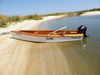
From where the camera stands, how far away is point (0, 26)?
12.2m

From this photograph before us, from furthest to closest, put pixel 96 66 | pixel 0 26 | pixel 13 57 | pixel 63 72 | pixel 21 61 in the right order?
pixel 0 26, pixel 13 57, pixel 21 61, pixel 96 66, pixel 63 72

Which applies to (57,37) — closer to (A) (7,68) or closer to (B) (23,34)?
(B) (23,34)

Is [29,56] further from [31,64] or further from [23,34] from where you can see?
[23,34]

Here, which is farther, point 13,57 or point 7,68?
point 13,57

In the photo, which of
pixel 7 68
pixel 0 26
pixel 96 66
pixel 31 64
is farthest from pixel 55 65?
pixel 0 26

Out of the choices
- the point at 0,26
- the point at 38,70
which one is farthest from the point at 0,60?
the point at 0,26

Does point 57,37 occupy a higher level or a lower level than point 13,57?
higher

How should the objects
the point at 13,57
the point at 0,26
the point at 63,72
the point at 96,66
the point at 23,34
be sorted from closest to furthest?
the point at 63,72
the point at 96,66
the point at 13,57
the point at 23,34
the point at 0,26

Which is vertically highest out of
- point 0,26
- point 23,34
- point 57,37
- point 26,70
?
point 0,26

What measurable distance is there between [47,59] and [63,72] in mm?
1370

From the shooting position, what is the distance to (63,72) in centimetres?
346

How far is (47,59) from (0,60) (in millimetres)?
3079

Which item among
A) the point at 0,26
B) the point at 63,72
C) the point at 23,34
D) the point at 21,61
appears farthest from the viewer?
the point at 0,26

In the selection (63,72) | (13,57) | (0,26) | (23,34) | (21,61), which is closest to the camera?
(63,72)
